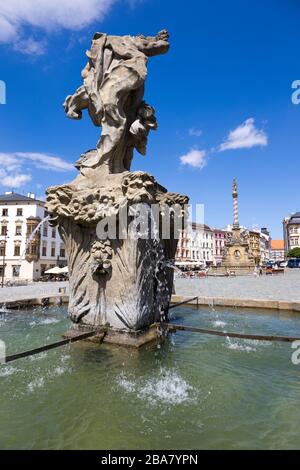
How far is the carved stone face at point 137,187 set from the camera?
540cm

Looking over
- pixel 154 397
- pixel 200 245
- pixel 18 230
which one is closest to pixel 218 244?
pixel 200 245

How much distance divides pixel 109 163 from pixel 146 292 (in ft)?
9.80

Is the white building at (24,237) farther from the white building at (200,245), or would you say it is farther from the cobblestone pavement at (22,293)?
the white building at (200,245)

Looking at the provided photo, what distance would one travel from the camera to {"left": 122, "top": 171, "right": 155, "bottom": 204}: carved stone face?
540 cm

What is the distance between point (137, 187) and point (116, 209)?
55 centimetres

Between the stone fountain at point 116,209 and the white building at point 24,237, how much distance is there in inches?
1690

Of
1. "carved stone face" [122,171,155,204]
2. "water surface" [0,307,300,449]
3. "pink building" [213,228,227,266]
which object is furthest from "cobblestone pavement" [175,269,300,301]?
"pink building" [213,228,227,266]

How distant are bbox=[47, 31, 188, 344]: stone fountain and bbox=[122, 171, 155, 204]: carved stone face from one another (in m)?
0.02

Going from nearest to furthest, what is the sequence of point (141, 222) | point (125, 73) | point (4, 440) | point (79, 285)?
point (4, 440)
point (141, 222)
point (79, 285)
point (125, 73)

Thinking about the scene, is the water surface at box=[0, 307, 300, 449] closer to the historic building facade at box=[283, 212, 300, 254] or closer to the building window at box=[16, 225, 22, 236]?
the building window at box=[16, 225, 22, 236]

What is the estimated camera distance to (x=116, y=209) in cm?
548
